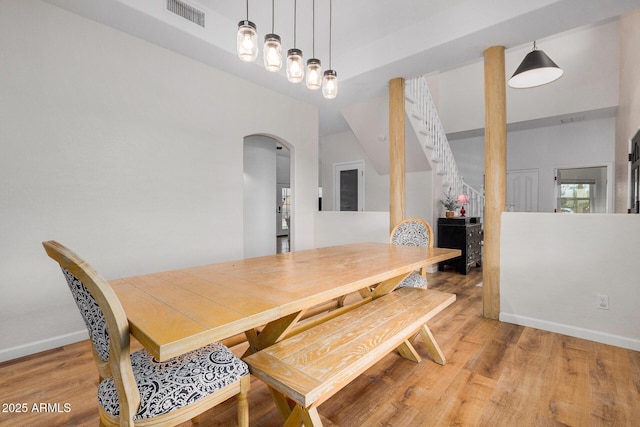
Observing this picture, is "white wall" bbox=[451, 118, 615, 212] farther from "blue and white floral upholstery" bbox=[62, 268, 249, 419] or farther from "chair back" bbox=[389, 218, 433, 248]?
"blue and white floral upholstery" bbox=[62, 268, 249, 419]

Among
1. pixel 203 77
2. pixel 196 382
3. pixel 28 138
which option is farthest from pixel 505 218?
pixel 28 138

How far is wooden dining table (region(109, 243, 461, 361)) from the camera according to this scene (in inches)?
38.8

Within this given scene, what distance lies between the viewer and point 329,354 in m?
1.34

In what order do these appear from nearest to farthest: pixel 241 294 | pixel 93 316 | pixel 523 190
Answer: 1. pixel 93 316
2. pixel 241 294
3. pixel 523 190

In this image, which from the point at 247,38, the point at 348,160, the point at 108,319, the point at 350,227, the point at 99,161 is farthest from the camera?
the point at 348,160

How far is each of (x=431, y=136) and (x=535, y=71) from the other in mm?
2009

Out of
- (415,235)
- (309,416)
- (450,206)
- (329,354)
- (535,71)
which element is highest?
(535,71)

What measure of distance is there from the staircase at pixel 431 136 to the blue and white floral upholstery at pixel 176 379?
4.26m

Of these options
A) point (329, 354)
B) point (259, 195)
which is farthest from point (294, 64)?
point (259, 195)

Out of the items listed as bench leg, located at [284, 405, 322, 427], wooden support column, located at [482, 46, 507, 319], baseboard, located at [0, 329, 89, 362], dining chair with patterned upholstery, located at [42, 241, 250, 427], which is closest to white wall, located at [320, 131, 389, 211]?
wooden support column, located at [482, 46, 507, 319]

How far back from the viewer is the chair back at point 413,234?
2.88m

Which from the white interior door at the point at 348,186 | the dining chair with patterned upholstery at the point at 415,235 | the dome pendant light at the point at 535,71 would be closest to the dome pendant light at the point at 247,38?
the dining chair with patterned upholstery at the point at 415,235

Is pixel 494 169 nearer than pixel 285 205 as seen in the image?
Yes

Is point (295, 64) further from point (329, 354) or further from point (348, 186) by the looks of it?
point (348, 186)
